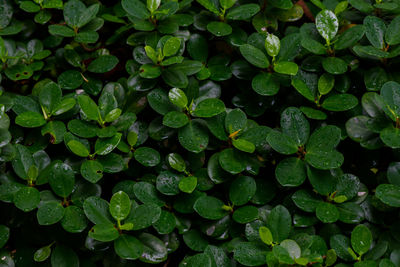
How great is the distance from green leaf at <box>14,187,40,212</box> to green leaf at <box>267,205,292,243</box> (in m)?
0.72

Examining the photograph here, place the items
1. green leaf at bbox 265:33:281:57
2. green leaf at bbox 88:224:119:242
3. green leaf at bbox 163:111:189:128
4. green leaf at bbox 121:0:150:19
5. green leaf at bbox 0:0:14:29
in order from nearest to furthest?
green leaf at bbox 88:224:119:242 → green leaf at bbox 163:111:189:128 → green leaf at bbox 265:33:281:57 → green leaf at bbox 121:0:150:19 → green leaf at bbox 0:0:14:29

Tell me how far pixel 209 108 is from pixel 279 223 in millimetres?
444

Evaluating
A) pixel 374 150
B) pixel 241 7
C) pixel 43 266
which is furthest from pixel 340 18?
pixel 43 266

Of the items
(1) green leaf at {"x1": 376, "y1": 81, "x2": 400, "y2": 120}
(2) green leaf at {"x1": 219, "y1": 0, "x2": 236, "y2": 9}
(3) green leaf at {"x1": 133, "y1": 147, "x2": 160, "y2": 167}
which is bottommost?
(3) green leaf at {"x1": 133, "y1": 147, "x2": 160, "y2": 167}

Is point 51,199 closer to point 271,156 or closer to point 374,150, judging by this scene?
point 271,156

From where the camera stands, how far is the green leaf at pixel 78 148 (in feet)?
4.58

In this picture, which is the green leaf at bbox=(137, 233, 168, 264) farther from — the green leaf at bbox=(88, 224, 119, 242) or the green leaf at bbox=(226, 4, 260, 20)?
the green leaf at bbox=(226, 4, 260, 20)

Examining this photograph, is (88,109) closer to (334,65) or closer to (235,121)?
(235,121)

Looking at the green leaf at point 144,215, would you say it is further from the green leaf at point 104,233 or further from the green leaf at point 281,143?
the green leaf at point 281,143

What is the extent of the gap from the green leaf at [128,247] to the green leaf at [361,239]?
647 millimetres

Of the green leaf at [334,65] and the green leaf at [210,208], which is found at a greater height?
the green leaf at [334,65]

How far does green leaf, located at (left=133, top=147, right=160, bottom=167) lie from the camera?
4.80 ft

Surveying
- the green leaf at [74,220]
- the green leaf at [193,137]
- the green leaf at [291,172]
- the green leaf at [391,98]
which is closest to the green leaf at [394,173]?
the green leaf at [391,98]

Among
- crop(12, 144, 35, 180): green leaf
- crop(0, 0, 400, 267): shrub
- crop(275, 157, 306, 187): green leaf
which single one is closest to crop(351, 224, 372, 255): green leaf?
crop(0, 0, 400, 267): shrub
